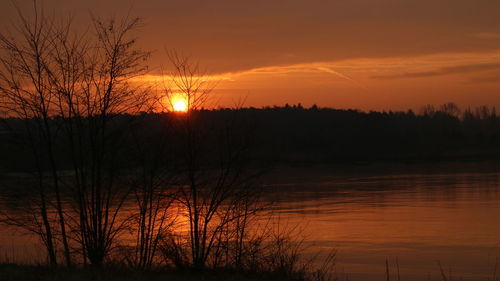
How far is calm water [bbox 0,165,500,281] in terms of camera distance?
719 inches

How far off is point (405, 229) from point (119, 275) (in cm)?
1774

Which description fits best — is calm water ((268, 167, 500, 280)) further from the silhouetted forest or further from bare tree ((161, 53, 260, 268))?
the silhouetted forest

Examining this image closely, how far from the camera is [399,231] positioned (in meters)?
25.5

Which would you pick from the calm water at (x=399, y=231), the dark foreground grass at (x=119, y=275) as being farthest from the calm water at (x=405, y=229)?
the dark foreground grass at (x=119, y=275)

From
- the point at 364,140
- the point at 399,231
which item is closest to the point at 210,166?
the point at 399,231

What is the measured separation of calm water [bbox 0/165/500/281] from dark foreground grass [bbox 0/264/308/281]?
16.8 feet

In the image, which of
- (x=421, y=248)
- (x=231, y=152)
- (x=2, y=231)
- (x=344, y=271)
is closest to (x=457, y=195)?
(x=421, y=248)

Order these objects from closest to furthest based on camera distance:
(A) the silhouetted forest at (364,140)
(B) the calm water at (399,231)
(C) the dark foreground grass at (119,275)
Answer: (C) the dark foreground grass at (119,275), (B) the calm water at (399,231), (A) the silhouetted forest at (364,140)

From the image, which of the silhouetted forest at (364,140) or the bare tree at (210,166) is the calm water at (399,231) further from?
the silhouetted forest at (364,140)

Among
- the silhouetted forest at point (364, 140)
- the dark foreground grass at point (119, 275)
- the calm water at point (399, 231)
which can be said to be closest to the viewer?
the dark foreground grass at point (119, 275)

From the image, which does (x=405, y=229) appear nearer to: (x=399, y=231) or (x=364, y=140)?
(x=399, y=231)

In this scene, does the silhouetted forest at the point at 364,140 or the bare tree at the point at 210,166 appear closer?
the bare tree at the point at 210,166

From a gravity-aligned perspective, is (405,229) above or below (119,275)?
below

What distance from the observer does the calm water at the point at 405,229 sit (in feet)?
60.0
